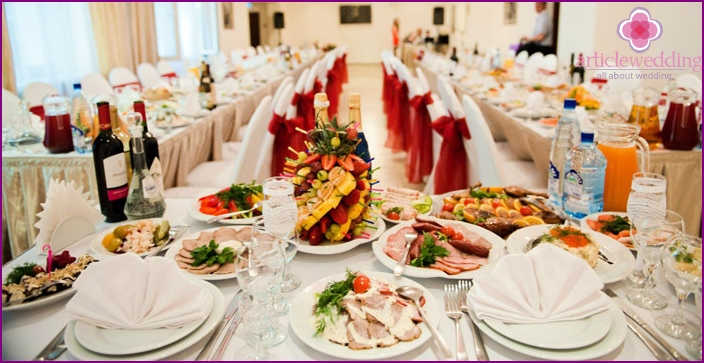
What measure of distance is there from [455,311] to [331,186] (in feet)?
1.42

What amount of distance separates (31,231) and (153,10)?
6.89 meters

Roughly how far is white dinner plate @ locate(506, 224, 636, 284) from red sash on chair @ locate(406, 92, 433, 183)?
8.75ft

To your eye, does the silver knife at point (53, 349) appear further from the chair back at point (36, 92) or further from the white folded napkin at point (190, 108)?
the chair back at point (36, 92)

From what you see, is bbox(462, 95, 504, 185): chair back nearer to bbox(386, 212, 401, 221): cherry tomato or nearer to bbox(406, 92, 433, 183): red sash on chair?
bbox(386, 212, 401, 221): cherry tomato

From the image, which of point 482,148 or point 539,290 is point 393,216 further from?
point 482,148

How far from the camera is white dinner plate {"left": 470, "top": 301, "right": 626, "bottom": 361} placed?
0.86m

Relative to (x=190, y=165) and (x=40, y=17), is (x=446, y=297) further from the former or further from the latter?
(x=40, y=17)

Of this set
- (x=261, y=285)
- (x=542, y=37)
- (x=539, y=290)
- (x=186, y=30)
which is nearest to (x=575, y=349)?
(x=539, y=290)

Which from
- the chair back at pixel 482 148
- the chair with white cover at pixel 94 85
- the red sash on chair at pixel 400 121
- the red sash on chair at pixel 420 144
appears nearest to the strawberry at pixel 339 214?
the chair back at pixel 482 148

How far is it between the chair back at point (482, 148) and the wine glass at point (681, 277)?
146cm

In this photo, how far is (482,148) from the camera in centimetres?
254

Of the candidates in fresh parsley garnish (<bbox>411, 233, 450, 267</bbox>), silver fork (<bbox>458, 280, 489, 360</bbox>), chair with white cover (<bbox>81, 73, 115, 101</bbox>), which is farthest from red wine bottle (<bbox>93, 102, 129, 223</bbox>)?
chair with white cover (<bbox>81, 73, 115, 101</bbox>)

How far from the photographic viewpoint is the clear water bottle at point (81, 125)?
7.49 ft

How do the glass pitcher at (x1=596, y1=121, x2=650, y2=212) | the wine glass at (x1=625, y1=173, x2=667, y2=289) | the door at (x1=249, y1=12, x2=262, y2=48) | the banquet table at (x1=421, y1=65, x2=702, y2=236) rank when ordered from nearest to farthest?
the wine glass at (x1=625, y1=173, x2=667, y2=289) < the glass pitcher at (x1=596, y1=121, x2=650, y2=212) < the banquet table at (x1=421, y1=65, x2=702, y2=236) < the door at (x1=249, y1=12, x2=262, y2=48)
